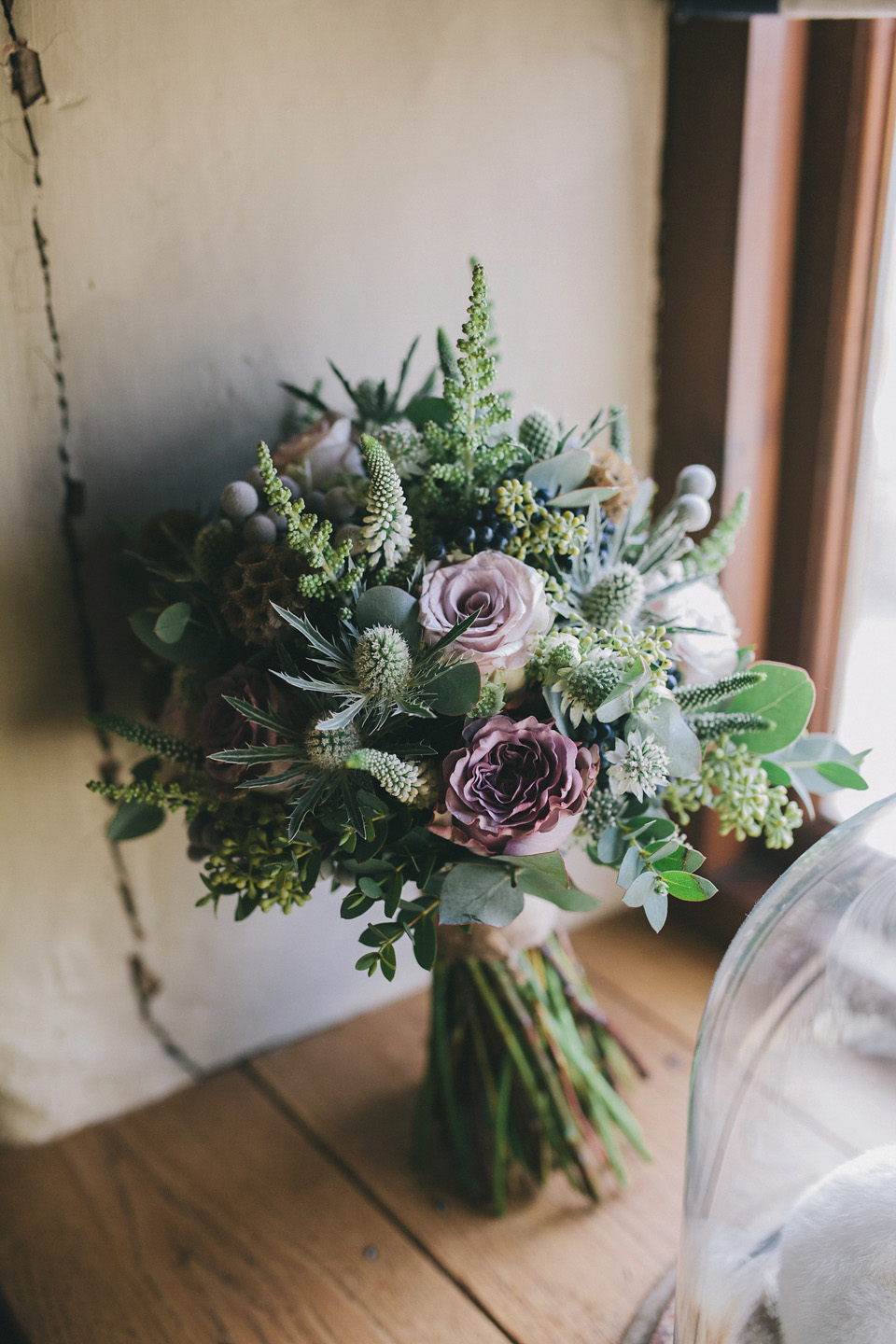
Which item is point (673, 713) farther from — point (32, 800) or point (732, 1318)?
point (32, 800)

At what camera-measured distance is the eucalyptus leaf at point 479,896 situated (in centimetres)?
67

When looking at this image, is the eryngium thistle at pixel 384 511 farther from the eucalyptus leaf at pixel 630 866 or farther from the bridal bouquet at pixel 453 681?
the eucalyptus leaf at pixel 630 866

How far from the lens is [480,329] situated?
0.66m

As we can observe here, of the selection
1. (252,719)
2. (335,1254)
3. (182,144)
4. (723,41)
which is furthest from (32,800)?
(723,41)

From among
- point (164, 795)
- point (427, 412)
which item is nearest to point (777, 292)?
point (427, 412)

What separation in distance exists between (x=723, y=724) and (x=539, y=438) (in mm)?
254

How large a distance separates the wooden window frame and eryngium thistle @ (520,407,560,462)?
37 cm

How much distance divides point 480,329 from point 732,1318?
2.24 feet

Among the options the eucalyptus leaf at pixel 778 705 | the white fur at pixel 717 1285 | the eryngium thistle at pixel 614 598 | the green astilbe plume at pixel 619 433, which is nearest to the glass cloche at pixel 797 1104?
the white fur at pixel 717 1285

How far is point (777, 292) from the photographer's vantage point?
1.05 m

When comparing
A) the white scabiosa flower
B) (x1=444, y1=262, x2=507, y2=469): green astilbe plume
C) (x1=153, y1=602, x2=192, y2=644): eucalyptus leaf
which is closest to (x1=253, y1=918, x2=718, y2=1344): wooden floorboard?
the white scabiosa flower

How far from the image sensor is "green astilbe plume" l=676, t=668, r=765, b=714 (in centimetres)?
71

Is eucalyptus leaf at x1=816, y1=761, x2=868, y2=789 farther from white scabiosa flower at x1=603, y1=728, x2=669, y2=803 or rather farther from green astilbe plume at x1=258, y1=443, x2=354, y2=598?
green astilbe plume at x1=258, y1=443, x2=354, y2=598

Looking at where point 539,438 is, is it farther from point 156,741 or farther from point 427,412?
point 156,741
